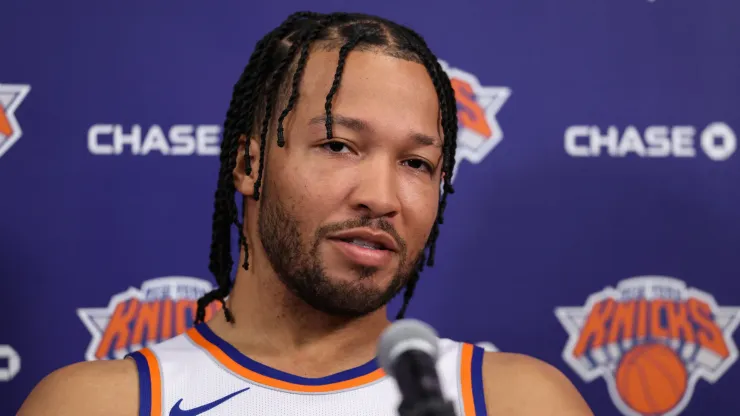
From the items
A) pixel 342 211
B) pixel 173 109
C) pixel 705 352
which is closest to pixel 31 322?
pixel 173 109

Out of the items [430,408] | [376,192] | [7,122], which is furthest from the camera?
[7,122]

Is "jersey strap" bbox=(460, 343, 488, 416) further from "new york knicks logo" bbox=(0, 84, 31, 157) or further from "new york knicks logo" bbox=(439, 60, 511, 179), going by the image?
"new york knicks logo" bbox=(0, 84, 31, 157)

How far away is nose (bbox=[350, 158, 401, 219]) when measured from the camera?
1.26 meters

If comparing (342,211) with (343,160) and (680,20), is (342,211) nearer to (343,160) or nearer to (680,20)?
(343,160)

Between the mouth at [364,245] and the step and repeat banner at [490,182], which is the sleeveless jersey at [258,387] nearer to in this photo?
the mouth at [364,245]

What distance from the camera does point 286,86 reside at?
1385mm

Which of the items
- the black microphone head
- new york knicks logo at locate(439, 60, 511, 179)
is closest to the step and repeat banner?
new york knicks logo at locate(439, 60, 511, 179)

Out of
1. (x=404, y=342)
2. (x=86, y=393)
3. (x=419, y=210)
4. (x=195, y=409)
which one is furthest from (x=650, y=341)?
(x=404, y=342)

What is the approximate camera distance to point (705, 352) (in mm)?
1760

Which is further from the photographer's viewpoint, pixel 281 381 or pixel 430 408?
pixel 281 381

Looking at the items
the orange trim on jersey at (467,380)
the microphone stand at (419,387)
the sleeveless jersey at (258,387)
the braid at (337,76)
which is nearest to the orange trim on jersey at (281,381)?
the sleeveless jersey at (258,387)

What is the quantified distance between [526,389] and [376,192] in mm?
356

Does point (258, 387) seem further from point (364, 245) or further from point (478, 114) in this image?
point (478, 114)

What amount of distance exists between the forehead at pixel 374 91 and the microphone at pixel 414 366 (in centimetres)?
61
